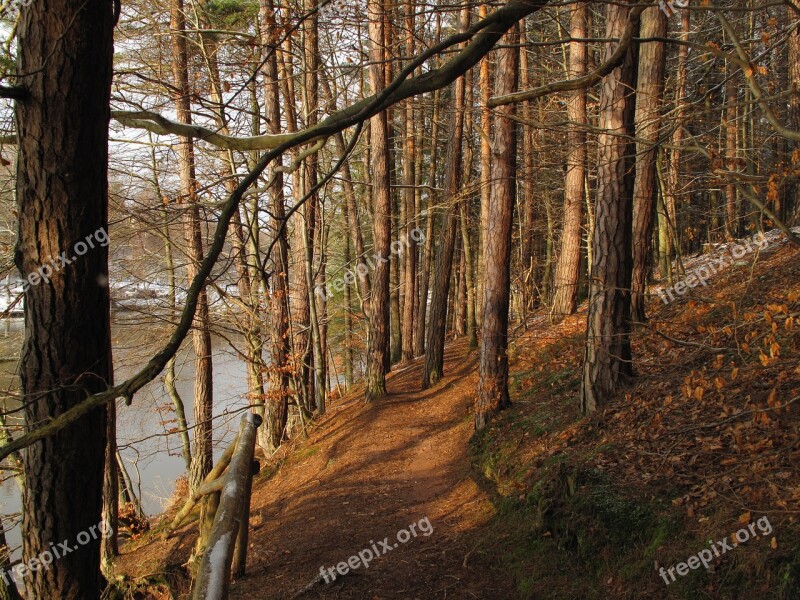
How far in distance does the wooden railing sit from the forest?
3 centimetres

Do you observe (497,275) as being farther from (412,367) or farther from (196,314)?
(412,367)

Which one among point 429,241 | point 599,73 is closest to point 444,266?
point 429,241

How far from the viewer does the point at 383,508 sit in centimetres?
775

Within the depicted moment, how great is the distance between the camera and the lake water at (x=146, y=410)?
11.0m

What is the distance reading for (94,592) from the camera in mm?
3307

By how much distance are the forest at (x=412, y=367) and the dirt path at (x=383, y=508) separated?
0.06 meters

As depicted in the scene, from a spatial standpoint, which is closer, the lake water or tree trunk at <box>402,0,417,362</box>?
the lake water

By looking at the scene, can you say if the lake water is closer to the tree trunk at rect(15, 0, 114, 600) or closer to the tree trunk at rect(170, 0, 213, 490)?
the tree trunk at rect(170, 0, 213, 490)

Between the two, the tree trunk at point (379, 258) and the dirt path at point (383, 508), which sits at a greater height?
the tree trunk at point (379, 258)

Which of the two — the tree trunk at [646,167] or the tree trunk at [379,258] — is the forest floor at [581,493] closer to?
the tree trunk at [646,167]

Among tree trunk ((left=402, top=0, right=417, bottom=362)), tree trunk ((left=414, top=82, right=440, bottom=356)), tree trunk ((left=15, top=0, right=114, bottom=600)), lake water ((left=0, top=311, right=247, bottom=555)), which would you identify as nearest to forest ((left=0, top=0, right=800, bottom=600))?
tree trunk ((left=15, top=0, right=114, bottom=600))

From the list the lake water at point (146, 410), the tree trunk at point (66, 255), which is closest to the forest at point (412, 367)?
the tree trunk at point (66, 255)

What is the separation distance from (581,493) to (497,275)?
164 inches

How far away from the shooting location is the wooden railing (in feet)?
9.65
